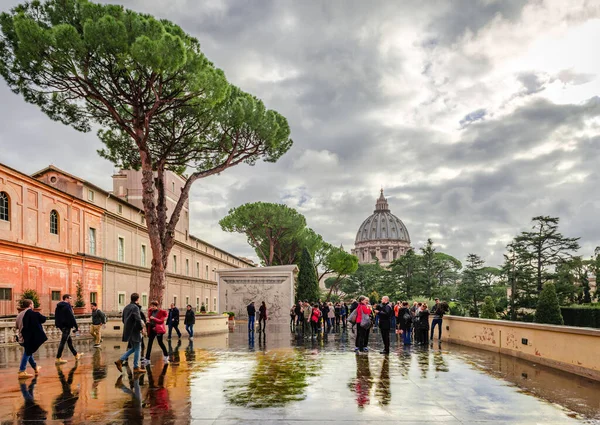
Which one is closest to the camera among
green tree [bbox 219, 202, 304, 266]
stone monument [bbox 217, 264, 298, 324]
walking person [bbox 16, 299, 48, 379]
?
walking person [bbox 16, 299, 48, 379]

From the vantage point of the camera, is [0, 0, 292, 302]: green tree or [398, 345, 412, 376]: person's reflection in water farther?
[0, 0, 292, 302]: green tree

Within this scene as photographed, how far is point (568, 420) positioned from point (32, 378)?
9.63 m

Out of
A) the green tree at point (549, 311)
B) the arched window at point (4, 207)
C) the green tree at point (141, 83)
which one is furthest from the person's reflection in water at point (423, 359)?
the green tree at point (549, 311)

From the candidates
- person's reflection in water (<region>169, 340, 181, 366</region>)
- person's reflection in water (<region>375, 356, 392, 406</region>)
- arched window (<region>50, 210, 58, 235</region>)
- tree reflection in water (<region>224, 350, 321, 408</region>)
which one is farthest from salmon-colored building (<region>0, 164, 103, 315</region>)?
person's reflection in water (<region>375, 356, 392, 406</region>)

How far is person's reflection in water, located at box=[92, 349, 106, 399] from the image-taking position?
9.23 m

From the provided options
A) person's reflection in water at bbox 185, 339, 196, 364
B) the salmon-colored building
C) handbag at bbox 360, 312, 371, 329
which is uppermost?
the salmon-colored building

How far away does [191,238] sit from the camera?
54281mm

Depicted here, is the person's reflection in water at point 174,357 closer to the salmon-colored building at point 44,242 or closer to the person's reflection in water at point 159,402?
the person's reflection in water at point 159,402

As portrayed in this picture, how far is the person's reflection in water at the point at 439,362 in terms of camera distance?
1168 centimetres

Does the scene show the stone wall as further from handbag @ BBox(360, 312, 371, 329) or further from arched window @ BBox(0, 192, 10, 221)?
arched window @ BBox(0, 192, 10, 221)

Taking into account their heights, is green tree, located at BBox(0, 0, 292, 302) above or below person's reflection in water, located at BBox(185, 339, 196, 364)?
above

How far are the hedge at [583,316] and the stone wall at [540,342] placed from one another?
24.5 metres

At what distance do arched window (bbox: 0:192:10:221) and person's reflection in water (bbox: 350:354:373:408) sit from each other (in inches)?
730

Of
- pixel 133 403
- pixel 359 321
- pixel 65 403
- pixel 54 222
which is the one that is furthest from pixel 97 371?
pixel 54 222
